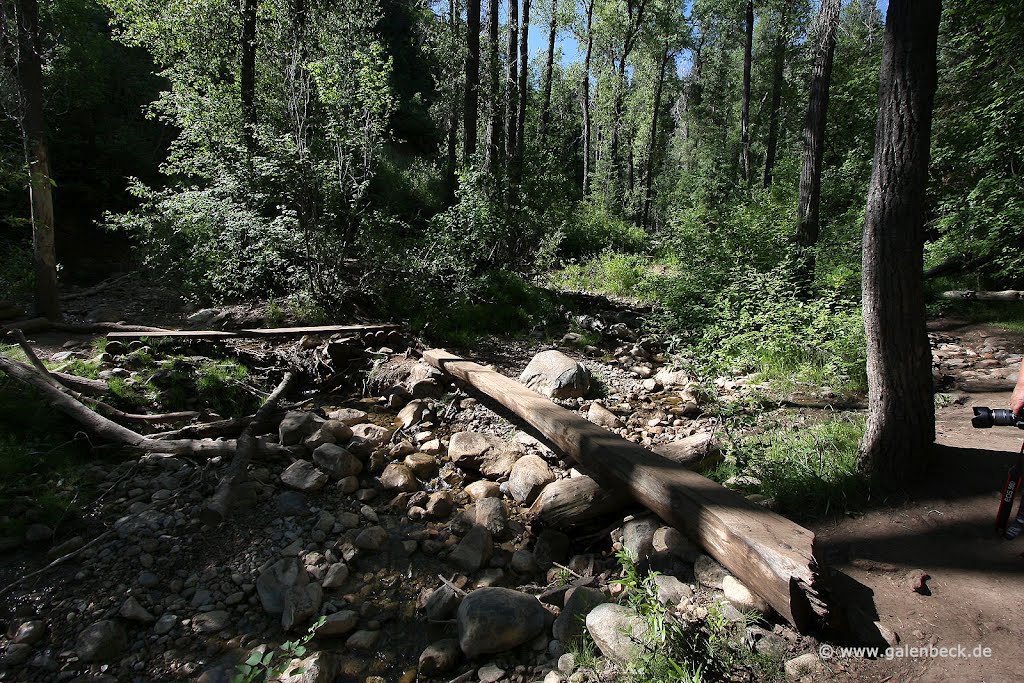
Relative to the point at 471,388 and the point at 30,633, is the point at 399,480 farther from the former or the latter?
the point at 30,633

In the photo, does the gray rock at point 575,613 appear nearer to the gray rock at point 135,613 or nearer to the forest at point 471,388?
the forest at point 471,388

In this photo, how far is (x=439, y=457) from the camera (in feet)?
17.3

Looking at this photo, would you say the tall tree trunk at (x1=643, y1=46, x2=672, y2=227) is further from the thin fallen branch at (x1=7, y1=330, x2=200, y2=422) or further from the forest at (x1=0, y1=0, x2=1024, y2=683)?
the thin fallen branch at (x1=7, y1=330, x2=200, y2=422)

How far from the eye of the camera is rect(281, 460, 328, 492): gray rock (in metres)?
4.44

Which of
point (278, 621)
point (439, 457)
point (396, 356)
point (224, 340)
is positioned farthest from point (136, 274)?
point (278, 621)

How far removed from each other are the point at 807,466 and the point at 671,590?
4.91 ft

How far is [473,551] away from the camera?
3.74m

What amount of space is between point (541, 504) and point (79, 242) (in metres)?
14.9

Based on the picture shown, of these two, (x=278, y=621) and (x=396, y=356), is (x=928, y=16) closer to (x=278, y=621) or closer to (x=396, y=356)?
(x=278, y=621)

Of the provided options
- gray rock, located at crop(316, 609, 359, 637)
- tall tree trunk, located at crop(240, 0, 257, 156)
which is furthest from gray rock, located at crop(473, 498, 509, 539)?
tall tree trunk, located at crop(240, 0, 257, 156)

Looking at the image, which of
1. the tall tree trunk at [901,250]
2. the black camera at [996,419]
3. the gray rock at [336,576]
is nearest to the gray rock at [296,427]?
the gray rock at [336,576]

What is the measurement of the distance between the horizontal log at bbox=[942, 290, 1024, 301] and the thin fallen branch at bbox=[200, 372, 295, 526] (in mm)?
11566

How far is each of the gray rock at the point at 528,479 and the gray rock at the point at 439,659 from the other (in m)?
1.57

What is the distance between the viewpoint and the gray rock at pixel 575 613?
278cm
